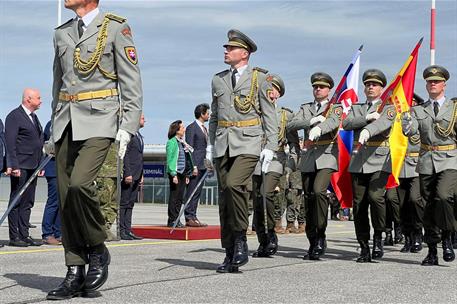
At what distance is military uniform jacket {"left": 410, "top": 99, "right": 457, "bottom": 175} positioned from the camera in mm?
9062

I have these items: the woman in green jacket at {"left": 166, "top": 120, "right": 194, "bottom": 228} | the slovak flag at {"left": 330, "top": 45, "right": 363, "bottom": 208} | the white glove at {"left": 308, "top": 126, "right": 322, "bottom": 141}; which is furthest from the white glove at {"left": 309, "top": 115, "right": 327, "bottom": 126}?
the woman in green jacket at {"left": 166, "top": 120, "right": 194, "bottom": 228}

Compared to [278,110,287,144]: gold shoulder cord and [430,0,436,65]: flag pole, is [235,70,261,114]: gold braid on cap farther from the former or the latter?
[430,0,436,65]: flag pole

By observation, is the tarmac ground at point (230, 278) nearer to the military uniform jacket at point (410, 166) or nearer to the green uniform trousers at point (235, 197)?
the green uniform trousers at point (235, 197)

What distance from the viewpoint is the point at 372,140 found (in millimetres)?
9469

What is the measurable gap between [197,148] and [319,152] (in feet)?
14.6

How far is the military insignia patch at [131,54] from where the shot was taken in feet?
19.6

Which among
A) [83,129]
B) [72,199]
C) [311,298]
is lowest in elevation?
[311,298]

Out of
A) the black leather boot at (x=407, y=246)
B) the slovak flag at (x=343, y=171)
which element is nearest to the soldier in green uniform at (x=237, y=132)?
the slovak flag at (x=343, y=171)

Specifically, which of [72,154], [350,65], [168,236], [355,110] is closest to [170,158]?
[168,236]

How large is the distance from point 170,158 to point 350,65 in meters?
3.74

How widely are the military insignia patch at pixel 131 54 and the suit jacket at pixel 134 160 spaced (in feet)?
20.4

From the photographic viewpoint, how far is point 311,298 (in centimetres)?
592

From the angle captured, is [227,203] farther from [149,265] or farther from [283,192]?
[283,192]

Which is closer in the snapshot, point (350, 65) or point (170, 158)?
point (350, 65)
